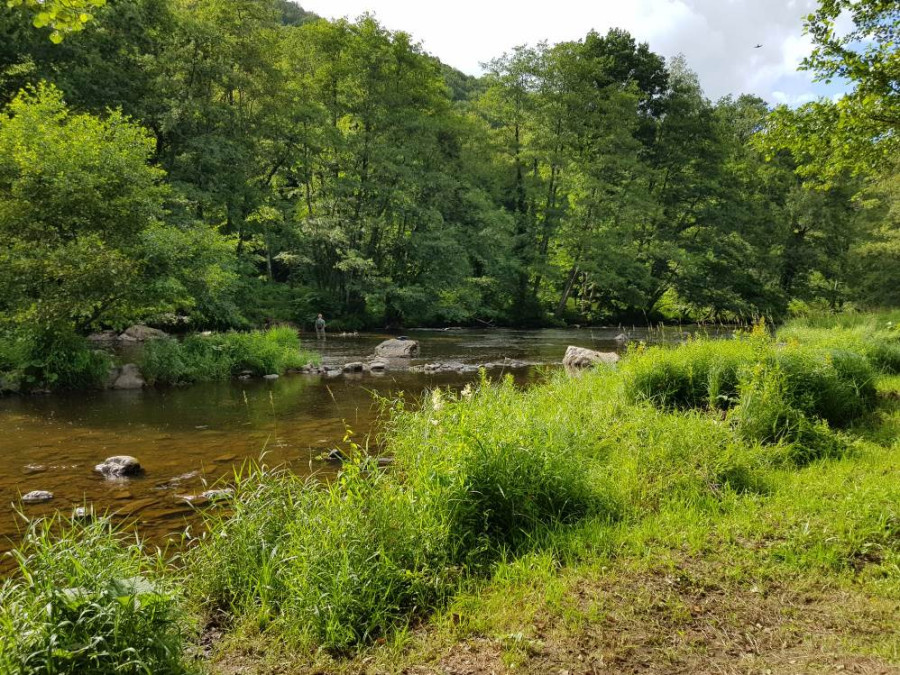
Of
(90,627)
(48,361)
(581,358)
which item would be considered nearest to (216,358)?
(48,361)

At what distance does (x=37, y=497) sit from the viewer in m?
6.16

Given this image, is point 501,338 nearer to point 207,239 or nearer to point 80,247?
point 207,239

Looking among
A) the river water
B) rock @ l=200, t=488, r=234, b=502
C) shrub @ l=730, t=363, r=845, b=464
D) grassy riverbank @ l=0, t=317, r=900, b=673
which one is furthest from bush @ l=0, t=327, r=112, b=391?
shrub @ l=730, t=363, r=845, b=464

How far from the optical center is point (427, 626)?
3.43m

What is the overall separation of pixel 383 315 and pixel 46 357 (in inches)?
784

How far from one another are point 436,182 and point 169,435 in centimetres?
2610

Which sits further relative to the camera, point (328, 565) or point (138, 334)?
point (138, 334)

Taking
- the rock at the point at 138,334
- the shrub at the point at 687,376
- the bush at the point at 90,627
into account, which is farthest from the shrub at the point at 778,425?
the rock at the point at 138,334

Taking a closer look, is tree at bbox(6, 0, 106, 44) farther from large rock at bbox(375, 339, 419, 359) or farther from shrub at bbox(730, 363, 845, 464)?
large rock at bbox(375, 339, 419, 359)

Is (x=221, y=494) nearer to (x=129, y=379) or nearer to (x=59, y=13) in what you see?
(x=59, y=13)

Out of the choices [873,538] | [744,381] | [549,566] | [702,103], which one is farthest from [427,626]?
[702,103]

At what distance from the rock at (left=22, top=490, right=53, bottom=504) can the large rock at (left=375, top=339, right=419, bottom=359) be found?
13705 millimetres

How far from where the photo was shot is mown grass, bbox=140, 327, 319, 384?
49.0 ft

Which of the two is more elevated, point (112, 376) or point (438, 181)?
point (438, 181)
